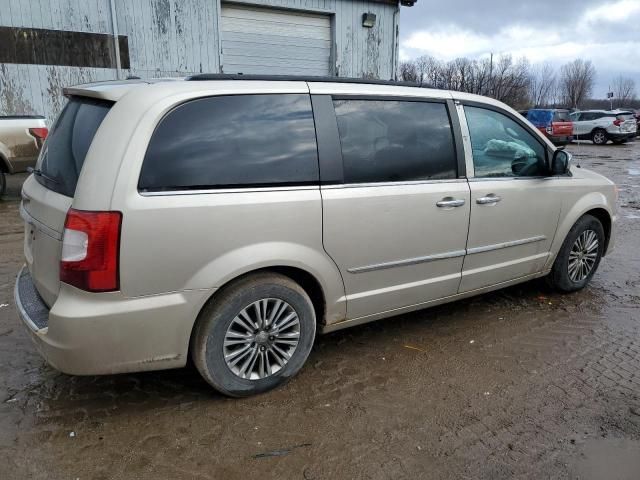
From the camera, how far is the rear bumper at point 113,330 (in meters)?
2.53

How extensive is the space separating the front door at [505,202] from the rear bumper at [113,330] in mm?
2100

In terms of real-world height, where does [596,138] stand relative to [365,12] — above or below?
below

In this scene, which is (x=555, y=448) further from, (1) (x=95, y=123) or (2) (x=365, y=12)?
(2) (x=365, y=12)

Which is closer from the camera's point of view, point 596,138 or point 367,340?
point 367,340

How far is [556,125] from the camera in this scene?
25.9 m

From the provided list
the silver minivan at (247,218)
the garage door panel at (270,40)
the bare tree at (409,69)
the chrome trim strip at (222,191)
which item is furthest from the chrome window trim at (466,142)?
the bare tree at (409,69)

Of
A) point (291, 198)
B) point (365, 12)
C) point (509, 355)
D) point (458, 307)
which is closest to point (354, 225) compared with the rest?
point (291, 198)

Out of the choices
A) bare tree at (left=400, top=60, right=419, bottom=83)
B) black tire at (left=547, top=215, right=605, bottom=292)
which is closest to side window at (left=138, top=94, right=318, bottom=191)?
black tire at (left=547, top=215, right=605, bottom=292)

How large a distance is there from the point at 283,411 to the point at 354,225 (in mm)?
1146

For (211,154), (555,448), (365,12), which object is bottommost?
(555,448)

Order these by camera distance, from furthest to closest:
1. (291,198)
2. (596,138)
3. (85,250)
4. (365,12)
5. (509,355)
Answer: (596,138)
(365,12)
(509,355)
(291,198)
(85,250)

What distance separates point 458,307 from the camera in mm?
4508

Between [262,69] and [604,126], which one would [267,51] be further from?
[604,126]

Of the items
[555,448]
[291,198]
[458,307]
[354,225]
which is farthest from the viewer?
[458,307]
